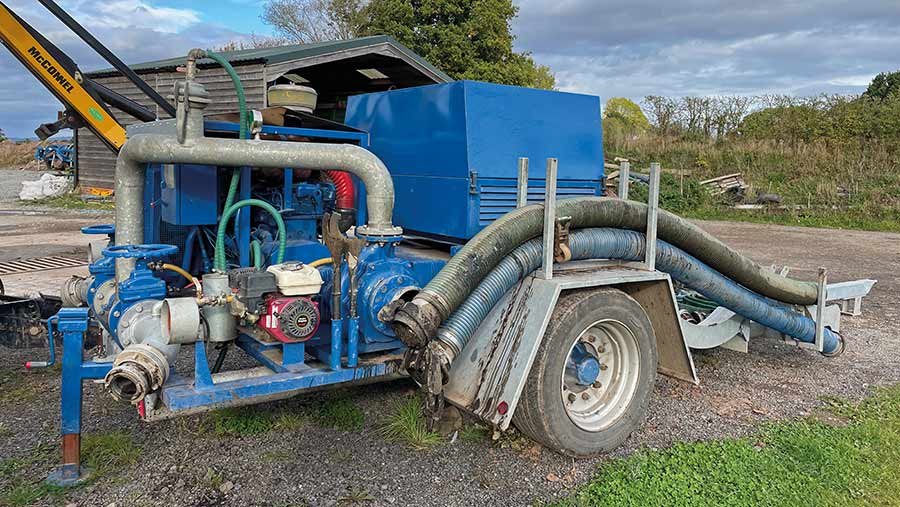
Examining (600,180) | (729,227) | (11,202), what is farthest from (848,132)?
(11,202)

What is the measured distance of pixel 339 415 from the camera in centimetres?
406

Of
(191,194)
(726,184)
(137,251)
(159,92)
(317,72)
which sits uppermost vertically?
(317,72)

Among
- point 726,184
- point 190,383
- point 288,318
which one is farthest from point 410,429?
point 726,184

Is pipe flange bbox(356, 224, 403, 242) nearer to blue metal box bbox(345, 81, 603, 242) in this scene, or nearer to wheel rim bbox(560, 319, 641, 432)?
blue metal box bbox(345, 81, 603, 242)

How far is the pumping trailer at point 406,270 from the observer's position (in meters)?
3.20

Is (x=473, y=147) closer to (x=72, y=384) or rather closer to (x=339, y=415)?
(x=339, y=415)

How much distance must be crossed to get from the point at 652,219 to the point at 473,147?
1.16 m

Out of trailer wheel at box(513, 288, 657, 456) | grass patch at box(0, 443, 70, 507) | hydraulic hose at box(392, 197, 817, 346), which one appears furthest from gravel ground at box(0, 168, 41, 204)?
trailer wheel at box(513, 288, 657, 456)

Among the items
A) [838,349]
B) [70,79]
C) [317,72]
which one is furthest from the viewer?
[317,72]

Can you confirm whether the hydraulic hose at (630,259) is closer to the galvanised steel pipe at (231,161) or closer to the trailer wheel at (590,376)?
the trailer wheel at (590,376)

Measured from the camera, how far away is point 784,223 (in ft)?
57.5

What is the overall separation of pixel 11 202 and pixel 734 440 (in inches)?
770

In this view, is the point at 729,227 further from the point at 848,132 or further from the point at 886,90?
the point at 886,90

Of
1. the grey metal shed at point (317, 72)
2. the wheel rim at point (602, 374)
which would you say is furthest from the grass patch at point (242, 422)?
the grey metal shed at point (317, 72)
